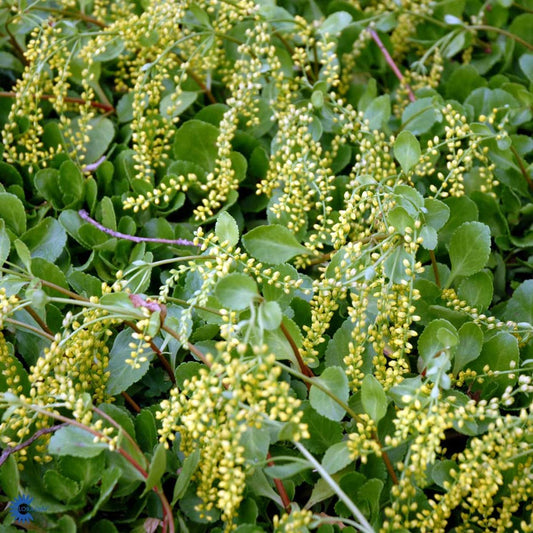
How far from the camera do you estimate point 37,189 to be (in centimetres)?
133

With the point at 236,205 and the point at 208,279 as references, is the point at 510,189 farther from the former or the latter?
the point at 208,279

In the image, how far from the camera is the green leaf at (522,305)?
118 cm

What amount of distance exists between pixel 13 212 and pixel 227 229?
47cm

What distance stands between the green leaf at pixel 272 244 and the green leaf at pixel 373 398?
0.78 ft

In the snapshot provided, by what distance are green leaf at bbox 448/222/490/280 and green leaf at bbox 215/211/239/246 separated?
39cm

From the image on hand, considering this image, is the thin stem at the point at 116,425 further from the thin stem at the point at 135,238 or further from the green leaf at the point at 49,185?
the green leaf at the point at 49,185

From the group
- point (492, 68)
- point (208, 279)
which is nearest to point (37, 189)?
point (208, 279)

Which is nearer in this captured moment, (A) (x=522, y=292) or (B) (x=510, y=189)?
(A) (x=522, y=292)

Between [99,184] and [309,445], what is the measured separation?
27.6 inches

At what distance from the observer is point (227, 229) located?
103cm

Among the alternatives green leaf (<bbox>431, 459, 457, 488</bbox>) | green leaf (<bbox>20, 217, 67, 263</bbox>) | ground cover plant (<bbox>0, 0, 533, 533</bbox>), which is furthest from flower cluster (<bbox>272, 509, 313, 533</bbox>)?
green leaf (<bbox>20, 217, 67, 263</bbox>)

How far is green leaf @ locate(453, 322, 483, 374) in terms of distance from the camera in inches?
41.4

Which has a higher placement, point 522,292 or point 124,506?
point 522,292

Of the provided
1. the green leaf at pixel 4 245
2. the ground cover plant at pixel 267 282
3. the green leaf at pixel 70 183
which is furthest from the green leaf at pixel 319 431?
the green leaf at pixel 70 183
